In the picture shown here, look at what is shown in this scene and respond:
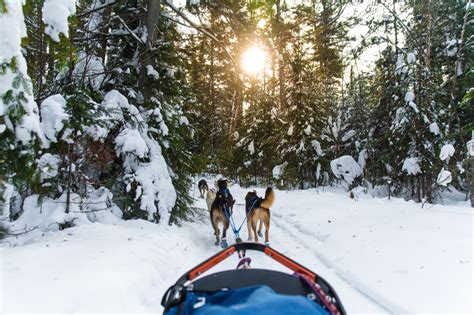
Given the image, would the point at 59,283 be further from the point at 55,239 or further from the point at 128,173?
the point at 128,173

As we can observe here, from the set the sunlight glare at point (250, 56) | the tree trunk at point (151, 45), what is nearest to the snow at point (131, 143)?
the tree trunk at point (151, 45)

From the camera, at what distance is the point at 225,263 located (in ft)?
21.9

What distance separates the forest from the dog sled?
2751 millimetres

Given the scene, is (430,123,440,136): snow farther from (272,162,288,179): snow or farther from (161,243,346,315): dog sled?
(161,243,346,315): dog sled

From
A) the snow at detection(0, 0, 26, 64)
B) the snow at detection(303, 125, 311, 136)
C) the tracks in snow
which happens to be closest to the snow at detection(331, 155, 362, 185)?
the snow at detection(303, 125, 311, 136)

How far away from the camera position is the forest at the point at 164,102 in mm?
4715

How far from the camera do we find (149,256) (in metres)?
5.98

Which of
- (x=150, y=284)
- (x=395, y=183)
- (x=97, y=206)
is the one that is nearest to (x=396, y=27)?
(x=395, y=183)

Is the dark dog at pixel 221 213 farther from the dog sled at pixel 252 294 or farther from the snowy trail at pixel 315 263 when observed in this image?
the dog sled at pixel 252 294

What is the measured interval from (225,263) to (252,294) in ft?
14.2

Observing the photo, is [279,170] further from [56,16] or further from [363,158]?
[56,16]

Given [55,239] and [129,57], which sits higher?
[129,57]

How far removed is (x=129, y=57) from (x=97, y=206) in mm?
4455

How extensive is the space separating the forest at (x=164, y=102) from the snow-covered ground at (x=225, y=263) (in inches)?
37.0
